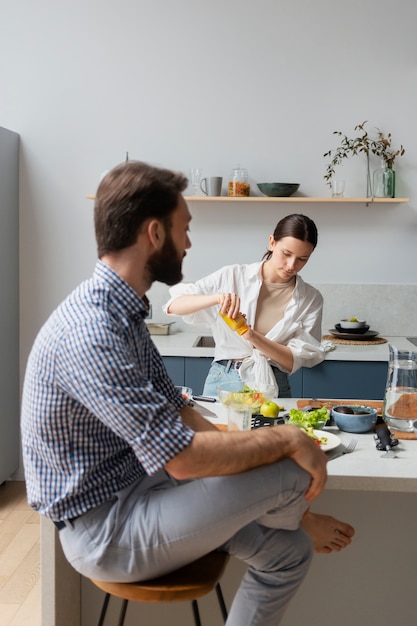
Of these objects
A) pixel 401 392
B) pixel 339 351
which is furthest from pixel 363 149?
pixel 401 392

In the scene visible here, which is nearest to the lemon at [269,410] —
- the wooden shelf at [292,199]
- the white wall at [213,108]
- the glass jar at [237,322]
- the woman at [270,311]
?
the glass jar at [237,322]

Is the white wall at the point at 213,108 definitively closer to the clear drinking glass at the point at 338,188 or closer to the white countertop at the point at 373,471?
the clear drinking glass at the point at 338,188

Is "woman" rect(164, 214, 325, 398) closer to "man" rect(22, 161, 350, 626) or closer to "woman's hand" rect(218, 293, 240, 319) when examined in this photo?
"woman's hand" rect(218, 293, 240, 319)

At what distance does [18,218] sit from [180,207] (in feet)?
9.66

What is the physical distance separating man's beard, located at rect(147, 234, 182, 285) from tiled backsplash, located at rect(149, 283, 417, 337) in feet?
8.82

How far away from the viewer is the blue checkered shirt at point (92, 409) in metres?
1.56

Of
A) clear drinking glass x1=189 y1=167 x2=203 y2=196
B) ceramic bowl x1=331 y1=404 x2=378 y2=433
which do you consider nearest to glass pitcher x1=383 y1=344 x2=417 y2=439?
ceramic bowl x1=331 y1=404 x2=378 y2=433

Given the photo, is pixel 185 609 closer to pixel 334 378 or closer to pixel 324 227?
pixel 334 378

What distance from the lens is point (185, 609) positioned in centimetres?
237

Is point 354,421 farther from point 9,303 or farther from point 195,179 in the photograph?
point 9,303

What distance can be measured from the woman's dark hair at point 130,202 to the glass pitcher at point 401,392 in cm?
90

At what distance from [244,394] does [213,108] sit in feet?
8.08

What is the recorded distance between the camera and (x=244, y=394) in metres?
2.38

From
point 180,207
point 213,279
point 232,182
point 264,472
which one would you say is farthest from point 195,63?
point 264,472
